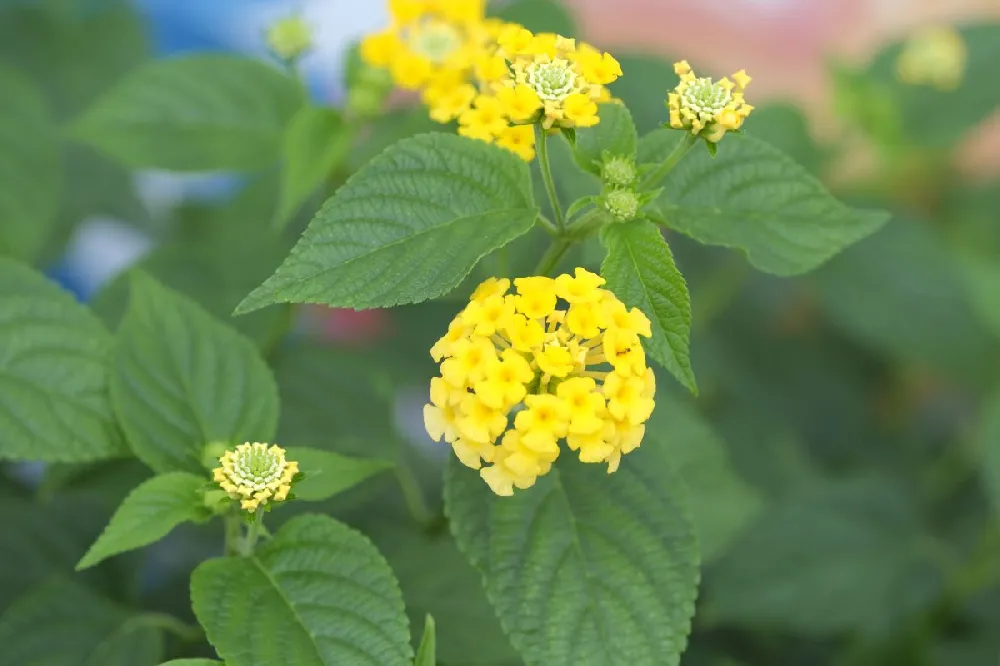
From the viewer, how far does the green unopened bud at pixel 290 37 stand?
1.04 meters

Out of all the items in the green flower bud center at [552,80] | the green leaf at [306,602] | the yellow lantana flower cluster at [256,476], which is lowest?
the green leaf at [306,602]

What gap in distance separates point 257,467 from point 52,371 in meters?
0.19

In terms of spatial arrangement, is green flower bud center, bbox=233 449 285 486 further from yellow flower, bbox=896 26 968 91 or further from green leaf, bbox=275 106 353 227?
yellow flower, bbox=896 26 968 91

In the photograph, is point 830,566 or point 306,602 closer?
point 306,602

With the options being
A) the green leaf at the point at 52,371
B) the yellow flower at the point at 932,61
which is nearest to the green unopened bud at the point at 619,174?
the green leaf at the point at 52,371

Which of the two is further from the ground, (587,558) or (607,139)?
(607,139)

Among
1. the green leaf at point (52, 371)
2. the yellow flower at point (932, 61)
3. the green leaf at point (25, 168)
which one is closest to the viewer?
the green leaf at point (52, 371)

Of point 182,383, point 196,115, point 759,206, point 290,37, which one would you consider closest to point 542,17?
point 290,37

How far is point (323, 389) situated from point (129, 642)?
301mm

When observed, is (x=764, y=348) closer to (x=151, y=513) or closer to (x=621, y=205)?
(x=621, y=205)

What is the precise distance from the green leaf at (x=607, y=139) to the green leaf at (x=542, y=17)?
0.40 meters

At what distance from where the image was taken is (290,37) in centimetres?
104

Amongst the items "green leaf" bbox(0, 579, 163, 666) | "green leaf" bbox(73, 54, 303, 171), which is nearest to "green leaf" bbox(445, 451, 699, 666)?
"green leaf" bbox(0, 579, 163, 666)

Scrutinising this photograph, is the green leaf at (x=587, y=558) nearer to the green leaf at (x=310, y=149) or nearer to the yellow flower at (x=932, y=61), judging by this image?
the green leaf at (x=310, y=149)
